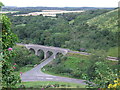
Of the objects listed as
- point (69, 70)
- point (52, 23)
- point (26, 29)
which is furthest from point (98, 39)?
point (52, 23)

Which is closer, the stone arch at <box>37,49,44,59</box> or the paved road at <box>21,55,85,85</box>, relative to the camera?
the paved road at <box>21,55,85,85</box>

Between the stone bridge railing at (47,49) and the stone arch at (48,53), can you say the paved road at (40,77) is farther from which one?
the stone arch at (48,53)

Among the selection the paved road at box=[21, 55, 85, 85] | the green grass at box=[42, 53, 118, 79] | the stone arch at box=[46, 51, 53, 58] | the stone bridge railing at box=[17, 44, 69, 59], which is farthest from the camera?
the stone arch at box=[46, 51, 53, 58]

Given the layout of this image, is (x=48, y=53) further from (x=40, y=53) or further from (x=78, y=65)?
(x=78, y=65)

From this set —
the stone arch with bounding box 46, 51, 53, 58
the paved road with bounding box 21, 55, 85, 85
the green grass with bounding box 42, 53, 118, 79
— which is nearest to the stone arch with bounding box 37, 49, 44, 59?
the stone arch with bounding box 46, 51, 53, 58

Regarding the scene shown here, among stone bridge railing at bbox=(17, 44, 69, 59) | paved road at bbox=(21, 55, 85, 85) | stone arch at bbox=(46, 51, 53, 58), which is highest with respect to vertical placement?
stone bridge railing at bbox=(17, 44, 69, 59)

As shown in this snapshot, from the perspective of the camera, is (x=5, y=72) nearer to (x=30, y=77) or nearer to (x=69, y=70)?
(x=30, y=77)

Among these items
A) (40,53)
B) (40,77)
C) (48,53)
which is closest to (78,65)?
(40,77)

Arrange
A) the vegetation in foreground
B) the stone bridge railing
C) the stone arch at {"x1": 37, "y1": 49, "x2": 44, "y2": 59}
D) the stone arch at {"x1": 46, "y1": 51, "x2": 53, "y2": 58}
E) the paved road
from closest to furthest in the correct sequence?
the vegetation in foreground, the paved road, the stone bridge railing, the stone arch at {"x1": 46, "y1": 51, "x2": 53, "y2": 58}, the stone arch at {"x1": 37, "y1": 49, "x2": 44, "y2": 59}

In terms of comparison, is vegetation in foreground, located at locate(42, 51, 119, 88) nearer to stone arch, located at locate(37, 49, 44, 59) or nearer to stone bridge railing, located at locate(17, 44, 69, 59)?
stone bridge railing, located at locate(17, 44, 69, 59)

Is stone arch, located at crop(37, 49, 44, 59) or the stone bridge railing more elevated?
the stone bridge railing

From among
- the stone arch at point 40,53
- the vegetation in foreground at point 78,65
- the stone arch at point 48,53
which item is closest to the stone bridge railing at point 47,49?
the stone arch at point 48,53
